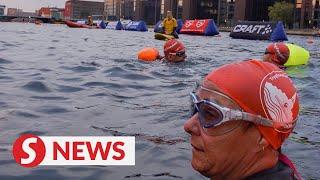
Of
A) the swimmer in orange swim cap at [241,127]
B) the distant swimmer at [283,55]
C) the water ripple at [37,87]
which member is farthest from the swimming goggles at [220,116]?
the distant swimmer at [283,55]

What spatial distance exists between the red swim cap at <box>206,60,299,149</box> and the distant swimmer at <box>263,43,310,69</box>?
10818mm

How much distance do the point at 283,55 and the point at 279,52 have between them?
0.65ft

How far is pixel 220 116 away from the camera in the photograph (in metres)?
2.72

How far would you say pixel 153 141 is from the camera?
5.93m

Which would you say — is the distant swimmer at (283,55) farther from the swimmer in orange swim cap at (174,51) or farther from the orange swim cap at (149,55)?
the orange swim cap at (149,55)

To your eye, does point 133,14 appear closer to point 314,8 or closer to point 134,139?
point 314,8

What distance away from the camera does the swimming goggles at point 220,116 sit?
269 cm

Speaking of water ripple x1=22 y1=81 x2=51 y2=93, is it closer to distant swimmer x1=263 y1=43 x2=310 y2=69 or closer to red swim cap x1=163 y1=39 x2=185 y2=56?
red swim cap x1=163 y1=39 x2=185 y2=56

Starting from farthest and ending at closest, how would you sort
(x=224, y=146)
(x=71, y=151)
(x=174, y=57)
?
(x=174, y=57), (x=71, y=151), (x=224, y=146)

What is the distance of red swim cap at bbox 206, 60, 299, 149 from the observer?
273 centimetres

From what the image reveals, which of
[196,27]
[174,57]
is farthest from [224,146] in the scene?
[196,27]

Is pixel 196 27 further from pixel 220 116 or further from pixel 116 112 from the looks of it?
pixel 220 116

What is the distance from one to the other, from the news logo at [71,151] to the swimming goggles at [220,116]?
7.15 feet

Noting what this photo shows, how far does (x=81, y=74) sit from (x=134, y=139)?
19.8 feet
